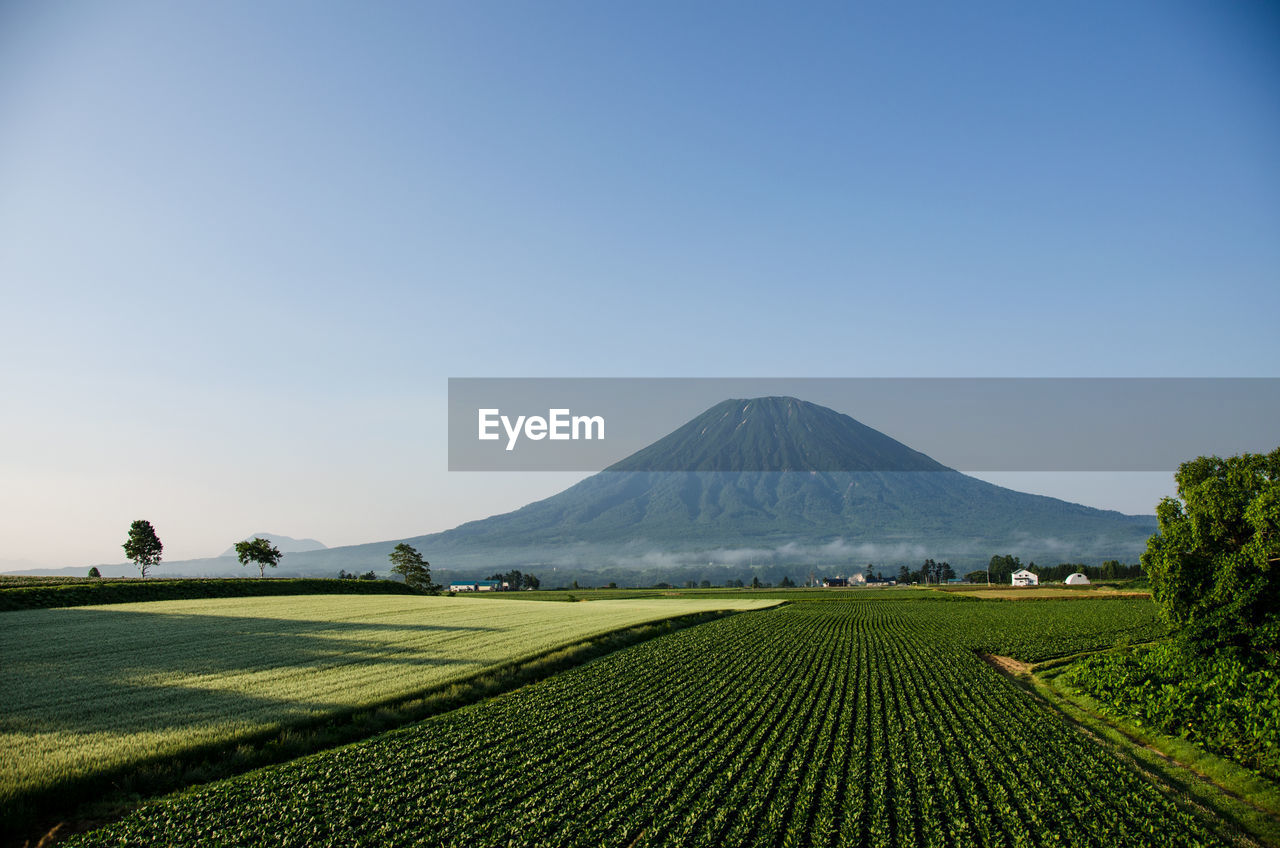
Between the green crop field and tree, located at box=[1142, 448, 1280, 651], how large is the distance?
25594 millimetres

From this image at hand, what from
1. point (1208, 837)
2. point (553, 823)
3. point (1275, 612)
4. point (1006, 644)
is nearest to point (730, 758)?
point (553, 823)

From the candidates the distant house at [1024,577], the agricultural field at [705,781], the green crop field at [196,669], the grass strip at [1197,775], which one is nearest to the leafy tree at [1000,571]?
the distant house at [1024,577]

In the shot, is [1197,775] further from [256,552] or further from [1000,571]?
[1000,571]

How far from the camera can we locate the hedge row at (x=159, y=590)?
4547cm

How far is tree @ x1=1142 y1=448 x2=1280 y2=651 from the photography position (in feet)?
76.0

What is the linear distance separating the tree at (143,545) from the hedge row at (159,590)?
1980 inches

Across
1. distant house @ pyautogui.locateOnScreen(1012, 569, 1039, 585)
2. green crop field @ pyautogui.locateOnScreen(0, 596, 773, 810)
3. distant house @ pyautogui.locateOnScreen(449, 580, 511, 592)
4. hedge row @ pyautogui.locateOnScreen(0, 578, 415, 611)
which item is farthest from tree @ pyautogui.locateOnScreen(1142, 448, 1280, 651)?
distant house @ pyautogui.locateOnScreen(1012, 569, 1039, 585)

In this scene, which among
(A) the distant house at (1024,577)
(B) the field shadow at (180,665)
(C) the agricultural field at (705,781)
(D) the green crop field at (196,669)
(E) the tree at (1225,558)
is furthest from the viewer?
(A) the distant house at (1024,577)

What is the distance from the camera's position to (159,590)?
55594 mm

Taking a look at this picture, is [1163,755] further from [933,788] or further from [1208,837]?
[933,788]

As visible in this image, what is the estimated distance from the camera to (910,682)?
2684 cm

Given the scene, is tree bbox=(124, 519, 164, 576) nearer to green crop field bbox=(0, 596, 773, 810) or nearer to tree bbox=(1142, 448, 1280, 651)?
green crop field bbox=(0, 596, 773, 810)

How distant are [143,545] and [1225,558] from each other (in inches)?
5016

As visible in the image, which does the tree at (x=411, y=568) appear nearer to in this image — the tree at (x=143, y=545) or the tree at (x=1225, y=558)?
the tree at (x=143, y=545)
